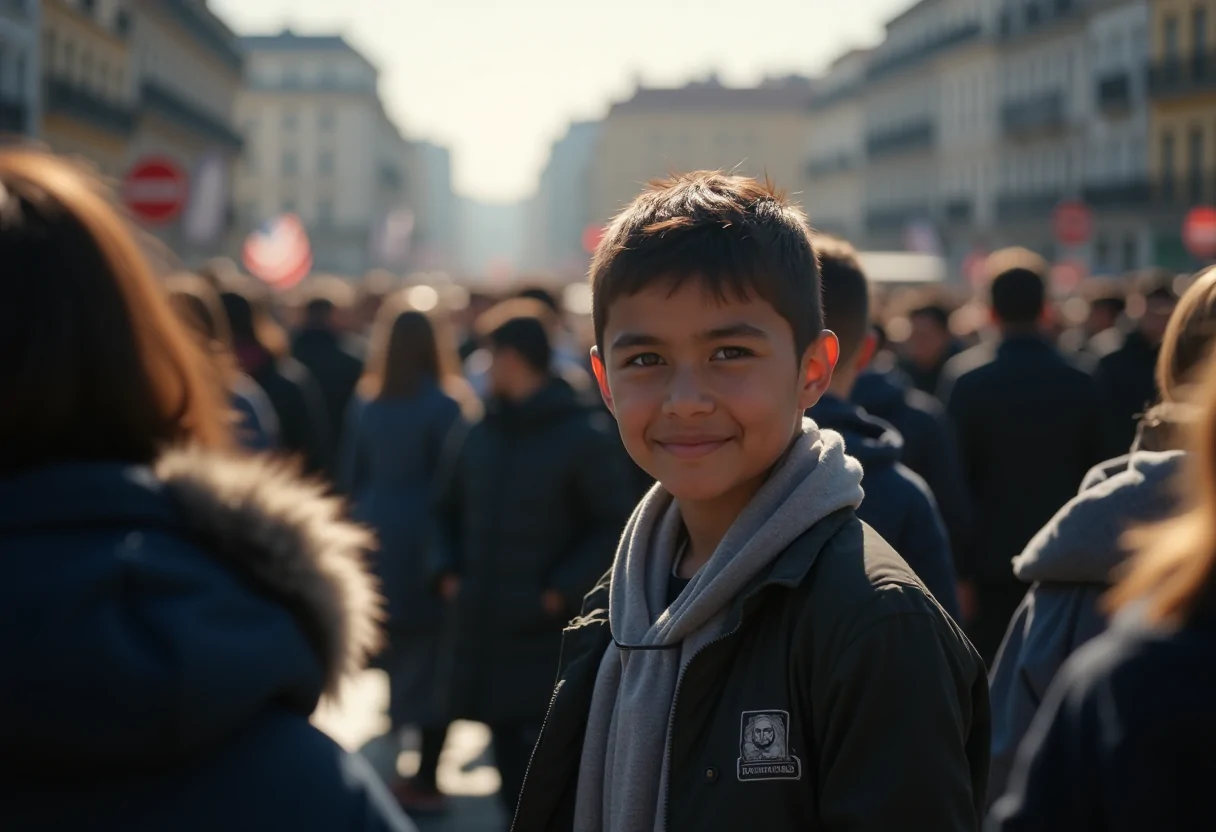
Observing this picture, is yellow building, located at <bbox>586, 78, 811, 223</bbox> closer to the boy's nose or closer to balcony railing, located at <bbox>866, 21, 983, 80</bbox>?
balcony railing, located at <bbox>866, 21, 983, 80</bbox>

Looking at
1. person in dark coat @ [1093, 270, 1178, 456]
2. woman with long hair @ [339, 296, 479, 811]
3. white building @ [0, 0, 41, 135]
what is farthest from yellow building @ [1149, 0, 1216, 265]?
woman with long hair @ [339, 296, 479, 811]

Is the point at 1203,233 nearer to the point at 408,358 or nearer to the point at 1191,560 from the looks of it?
the point at 408,358

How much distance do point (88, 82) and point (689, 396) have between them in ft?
165

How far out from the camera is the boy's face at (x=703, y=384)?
2.62 m

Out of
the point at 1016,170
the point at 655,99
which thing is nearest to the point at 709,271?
the point at 1016,170

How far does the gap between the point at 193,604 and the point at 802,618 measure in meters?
0.94

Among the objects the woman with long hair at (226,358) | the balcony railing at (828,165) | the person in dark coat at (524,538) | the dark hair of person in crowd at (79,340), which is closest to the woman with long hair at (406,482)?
the woman with long hair at (226,358)

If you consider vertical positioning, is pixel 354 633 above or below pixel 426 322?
below

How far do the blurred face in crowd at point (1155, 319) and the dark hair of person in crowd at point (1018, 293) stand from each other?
2.04 meters

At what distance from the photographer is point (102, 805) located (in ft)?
5.74

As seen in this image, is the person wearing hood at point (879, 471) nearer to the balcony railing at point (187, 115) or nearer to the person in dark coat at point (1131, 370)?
the person in dark coat at point (1131, 370)

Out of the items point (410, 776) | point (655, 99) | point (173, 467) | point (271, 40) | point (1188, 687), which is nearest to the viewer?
point (1188, 687)

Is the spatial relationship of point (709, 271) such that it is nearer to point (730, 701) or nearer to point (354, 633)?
point (730, 701)

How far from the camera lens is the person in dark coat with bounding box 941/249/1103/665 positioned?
287 inches
